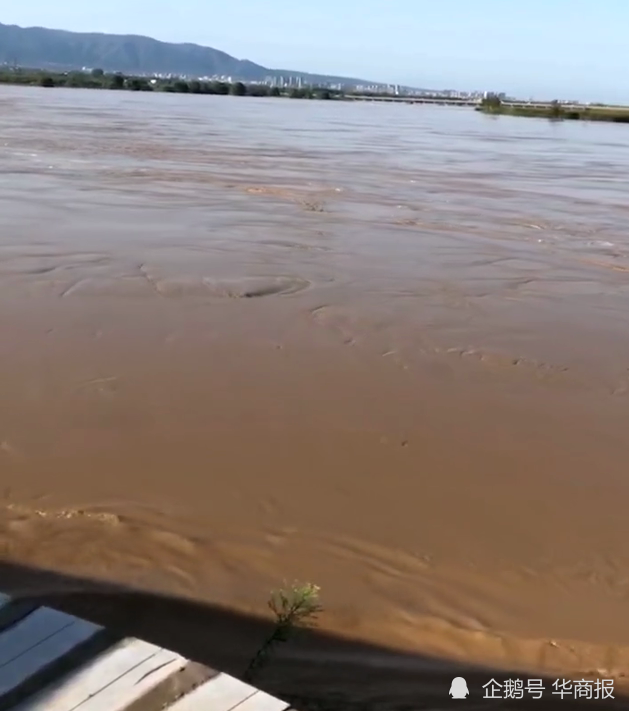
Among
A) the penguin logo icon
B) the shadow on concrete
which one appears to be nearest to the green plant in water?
the shadow on concrete

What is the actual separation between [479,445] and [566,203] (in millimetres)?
12818

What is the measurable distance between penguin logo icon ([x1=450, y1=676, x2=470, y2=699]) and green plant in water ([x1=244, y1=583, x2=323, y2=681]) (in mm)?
596

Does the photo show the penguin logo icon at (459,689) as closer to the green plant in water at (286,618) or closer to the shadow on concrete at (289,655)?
the shadow on concrete at (289,655)

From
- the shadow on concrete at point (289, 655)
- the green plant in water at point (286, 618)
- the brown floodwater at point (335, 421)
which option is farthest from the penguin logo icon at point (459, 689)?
the green plant in water at point (286, 618)

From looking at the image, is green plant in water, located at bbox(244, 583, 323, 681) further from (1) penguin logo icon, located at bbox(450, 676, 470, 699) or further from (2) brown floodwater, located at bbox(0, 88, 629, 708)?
(1) penguin logo icon, located at bbox(450, 676, 470, 699)

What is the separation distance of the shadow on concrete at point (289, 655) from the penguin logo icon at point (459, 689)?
0.07 ft

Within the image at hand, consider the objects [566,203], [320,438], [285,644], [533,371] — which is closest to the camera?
[285,644]

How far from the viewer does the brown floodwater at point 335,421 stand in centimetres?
423

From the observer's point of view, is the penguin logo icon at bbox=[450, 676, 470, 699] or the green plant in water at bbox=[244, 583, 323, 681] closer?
the green plant in water at bbox=[244, 583, 323, 681]

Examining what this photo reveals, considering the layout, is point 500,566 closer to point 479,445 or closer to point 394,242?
point 479,445

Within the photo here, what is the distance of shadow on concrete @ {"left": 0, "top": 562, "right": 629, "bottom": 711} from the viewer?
133 inches

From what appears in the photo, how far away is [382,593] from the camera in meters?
4.17

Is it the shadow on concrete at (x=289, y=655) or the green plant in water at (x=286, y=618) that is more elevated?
the green plant in water at (x=286, y=618)

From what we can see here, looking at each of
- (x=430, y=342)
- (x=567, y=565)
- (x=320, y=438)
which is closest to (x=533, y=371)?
(x=430, y=342)
